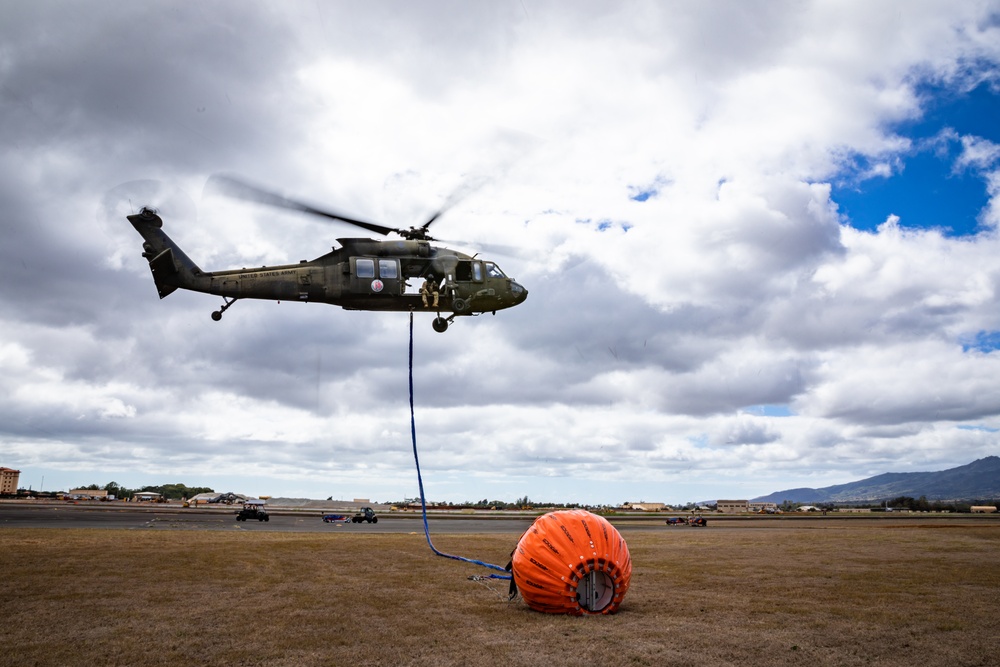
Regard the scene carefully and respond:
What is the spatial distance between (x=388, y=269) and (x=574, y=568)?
15.8 metres

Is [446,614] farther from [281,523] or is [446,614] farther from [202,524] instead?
[281,523]

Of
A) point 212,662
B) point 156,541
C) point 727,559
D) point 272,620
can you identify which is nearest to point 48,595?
point 272,620

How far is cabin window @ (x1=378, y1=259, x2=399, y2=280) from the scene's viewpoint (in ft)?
86.7

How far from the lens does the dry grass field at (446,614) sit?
1075cm

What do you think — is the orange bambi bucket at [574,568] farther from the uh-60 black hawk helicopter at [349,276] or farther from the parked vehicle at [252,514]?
the parked vehicle at [252,514]

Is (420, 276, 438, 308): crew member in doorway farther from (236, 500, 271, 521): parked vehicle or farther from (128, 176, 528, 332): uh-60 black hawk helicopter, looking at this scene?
(236, 500, 271, 521): parked vehicle

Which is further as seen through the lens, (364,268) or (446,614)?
(364,268)

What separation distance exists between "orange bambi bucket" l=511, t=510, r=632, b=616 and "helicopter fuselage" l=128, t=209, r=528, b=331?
13.2m

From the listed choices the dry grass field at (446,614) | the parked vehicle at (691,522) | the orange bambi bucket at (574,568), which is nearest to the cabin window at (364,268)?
the dry grass field at (446,614)

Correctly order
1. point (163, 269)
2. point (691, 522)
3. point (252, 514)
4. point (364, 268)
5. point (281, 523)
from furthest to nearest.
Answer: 1. point (691, 522)
2. point (252, 514)
3. point (281, 523)
4. point (364, 268)
5. point (163, 269)

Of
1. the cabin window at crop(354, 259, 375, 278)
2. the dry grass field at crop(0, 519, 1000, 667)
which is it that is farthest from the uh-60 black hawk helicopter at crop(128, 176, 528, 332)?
the dry grass field at crop(0, 519, 1000, 667)

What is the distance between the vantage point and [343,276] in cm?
2634

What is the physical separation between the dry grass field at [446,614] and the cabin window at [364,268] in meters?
10.6

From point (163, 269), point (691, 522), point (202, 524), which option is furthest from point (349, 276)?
point (691, 522)
